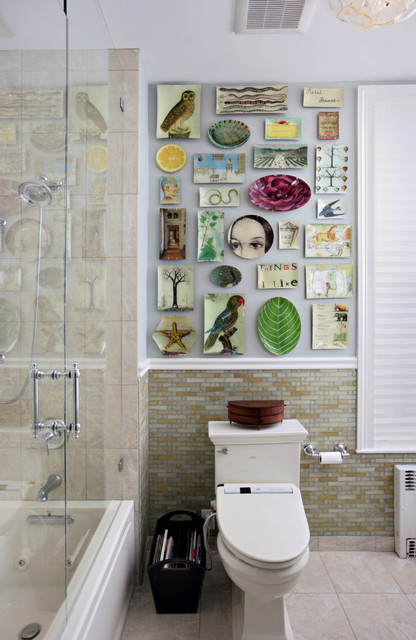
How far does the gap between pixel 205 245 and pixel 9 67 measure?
4.38 feet

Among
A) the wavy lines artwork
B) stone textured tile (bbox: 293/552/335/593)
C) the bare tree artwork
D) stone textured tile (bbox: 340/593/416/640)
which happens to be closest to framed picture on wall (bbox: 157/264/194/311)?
the bare tree artwork

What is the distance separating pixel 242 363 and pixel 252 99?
4.52 ft

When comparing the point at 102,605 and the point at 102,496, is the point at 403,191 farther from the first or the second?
the point at 102,605

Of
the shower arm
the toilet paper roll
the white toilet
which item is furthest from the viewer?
the toilet paper roll

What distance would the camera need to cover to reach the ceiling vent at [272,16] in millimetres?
1603

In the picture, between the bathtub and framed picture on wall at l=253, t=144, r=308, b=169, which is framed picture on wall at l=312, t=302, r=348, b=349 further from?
the bathtub

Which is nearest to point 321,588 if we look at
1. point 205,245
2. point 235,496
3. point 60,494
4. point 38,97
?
point 235,496

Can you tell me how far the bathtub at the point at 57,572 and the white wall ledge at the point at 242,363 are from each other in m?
0.83

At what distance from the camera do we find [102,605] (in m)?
1.43

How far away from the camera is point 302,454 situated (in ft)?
7.48

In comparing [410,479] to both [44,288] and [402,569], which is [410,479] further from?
[44,288]

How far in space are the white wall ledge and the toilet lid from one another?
59 cm

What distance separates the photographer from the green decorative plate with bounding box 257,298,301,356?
2258 mm

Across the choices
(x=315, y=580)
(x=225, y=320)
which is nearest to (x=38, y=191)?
(x=225, y=320)
